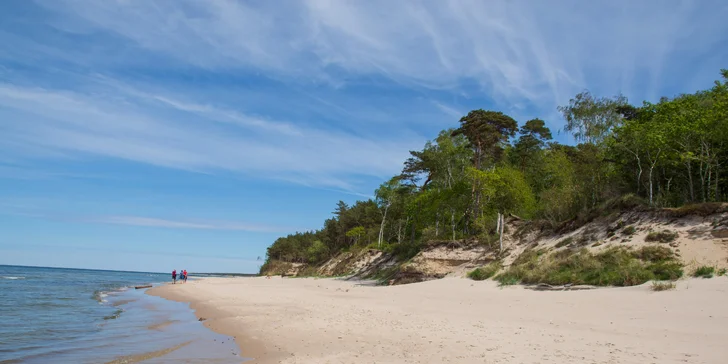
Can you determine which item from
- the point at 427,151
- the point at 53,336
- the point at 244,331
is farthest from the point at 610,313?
the point at 427,151

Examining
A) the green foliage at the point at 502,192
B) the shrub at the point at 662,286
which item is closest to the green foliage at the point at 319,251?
the green foliage at the point at 502,192

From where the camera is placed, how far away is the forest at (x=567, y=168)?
2145cm

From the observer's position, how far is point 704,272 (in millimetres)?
14078

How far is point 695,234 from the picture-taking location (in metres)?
17.0

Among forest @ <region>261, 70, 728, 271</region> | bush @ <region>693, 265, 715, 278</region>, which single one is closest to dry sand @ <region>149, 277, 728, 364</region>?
bush @ <region>693, 265, 715, 278</region>

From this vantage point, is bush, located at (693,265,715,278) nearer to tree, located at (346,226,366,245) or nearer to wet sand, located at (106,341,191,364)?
wet sand, located at (106,341,191,364)

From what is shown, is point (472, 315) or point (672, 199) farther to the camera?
point (672, 199)

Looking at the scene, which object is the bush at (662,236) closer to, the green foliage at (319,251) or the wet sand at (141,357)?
the wet sand at (141,357)

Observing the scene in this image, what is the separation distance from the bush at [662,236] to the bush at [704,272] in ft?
11.1

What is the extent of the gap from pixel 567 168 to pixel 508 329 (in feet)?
88.9

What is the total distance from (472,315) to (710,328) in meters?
6.14

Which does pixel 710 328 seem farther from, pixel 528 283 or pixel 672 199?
pixel 672 199

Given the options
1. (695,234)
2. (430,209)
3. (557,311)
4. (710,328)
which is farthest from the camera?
(430,209)

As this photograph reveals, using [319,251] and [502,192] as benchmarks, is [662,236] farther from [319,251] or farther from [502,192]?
[319,251]
